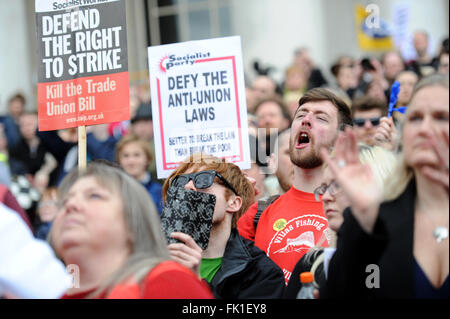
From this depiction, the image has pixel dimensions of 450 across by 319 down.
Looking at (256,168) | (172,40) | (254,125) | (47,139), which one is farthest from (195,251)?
(172,40)

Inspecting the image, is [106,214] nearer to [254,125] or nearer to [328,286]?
[328,286]

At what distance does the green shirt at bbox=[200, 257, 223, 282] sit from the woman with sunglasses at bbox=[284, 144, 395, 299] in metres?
0.75

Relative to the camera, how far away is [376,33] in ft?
36.7

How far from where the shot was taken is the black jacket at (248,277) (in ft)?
12.8

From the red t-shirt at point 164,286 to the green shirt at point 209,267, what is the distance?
47.5 inches

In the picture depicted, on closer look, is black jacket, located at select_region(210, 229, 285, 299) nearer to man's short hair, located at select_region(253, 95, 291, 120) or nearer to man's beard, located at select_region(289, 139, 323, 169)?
man's beard, located at select_region(289, 139, 323, 169)

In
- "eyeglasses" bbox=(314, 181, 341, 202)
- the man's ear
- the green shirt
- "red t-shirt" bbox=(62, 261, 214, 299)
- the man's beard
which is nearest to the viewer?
"red t-shirt" bbox=(62, 261, 214, 299)

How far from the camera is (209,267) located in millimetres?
4207

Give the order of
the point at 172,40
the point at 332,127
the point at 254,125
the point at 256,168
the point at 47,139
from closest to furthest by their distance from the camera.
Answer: the point at 332,127 < the point at 256,168 < the point at 254,125 < the point at 47,139 < the point at 172,40

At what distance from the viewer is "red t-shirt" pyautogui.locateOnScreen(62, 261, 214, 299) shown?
2822mm

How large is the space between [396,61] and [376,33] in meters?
1.90

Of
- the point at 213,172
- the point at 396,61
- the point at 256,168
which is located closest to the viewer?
the point at 213,172

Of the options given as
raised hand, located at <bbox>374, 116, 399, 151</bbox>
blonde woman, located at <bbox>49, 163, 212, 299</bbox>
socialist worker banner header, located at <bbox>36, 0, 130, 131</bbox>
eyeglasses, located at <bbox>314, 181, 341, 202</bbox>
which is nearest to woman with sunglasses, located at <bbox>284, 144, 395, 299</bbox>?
eyeglasses, located at <bbox>314, 181, 341, 202</bbox>

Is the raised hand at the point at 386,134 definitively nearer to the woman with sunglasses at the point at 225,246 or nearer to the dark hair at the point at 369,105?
the woman with sunglasses at the point at 225,246
